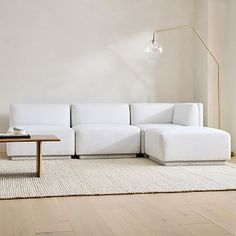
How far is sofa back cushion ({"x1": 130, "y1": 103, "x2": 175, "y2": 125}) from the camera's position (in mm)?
6625

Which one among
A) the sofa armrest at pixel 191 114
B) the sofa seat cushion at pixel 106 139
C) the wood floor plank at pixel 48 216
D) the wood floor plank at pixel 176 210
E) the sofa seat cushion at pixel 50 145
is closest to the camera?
the wood floor plank at pixel 48 216

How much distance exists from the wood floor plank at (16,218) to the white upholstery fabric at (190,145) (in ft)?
7.18

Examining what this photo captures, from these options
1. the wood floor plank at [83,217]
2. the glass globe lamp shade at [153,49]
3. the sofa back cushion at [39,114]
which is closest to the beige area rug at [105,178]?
the wood floor plank at [83,217]

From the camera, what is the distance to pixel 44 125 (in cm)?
606

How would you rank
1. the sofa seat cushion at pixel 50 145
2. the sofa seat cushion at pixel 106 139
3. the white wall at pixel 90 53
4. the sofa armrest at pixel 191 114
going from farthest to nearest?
the white wall at pixel 90 53 → the sofa armrest at pixel 191 114 → the sofa seat cushion at pixel 106 139 → the sofa seat cushion at pixel 50 145

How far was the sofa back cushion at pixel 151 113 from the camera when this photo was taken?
21.7 ft

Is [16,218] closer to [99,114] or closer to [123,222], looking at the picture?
[123,222]

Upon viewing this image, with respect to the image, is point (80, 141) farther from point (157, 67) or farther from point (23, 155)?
point (157, 67)

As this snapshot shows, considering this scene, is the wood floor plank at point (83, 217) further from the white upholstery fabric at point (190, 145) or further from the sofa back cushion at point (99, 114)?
the sofa back cushion at point (99, 114)

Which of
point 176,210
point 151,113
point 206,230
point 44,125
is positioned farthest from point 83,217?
point 151,113

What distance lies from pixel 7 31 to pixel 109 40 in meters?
1.46

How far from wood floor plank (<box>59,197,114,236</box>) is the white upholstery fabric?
189 centimetres

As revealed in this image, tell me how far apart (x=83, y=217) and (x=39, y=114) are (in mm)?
3488

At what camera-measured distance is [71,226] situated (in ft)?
8.89
